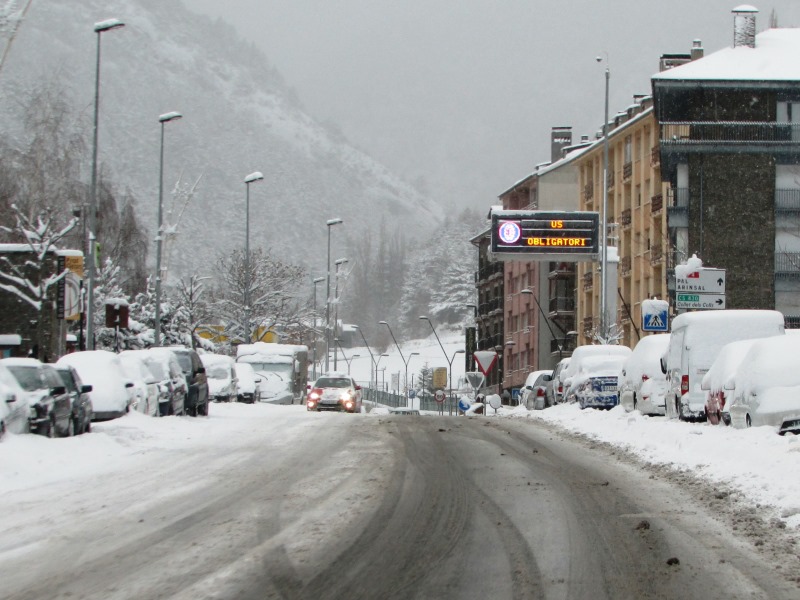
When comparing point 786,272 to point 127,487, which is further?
point 786,272

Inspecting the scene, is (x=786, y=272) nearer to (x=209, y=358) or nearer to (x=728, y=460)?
(x=209, y=358)

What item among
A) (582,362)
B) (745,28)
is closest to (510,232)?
(582,362)

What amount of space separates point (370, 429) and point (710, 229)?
39981mm

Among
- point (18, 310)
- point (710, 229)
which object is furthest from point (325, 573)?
point (710, 229)

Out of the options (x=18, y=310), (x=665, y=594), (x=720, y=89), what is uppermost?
(x=720, y=89)

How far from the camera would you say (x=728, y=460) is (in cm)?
1784

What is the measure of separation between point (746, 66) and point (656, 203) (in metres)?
10.9

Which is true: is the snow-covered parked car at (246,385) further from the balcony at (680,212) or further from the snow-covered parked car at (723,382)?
the snow-covered parked car at (723,382)

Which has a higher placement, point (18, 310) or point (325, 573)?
point (18, 310)

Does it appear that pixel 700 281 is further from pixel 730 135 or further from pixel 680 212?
pixel 730 135

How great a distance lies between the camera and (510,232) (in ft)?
165

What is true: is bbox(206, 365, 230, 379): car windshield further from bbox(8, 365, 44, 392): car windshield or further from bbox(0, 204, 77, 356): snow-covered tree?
bbox(8, 365, 44, 392): car windshield

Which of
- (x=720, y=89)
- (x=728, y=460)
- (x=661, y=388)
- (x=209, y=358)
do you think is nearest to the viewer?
(x=728, y=460)

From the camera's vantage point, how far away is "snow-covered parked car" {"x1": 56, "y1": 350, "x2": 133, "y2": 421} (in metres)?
28.3
